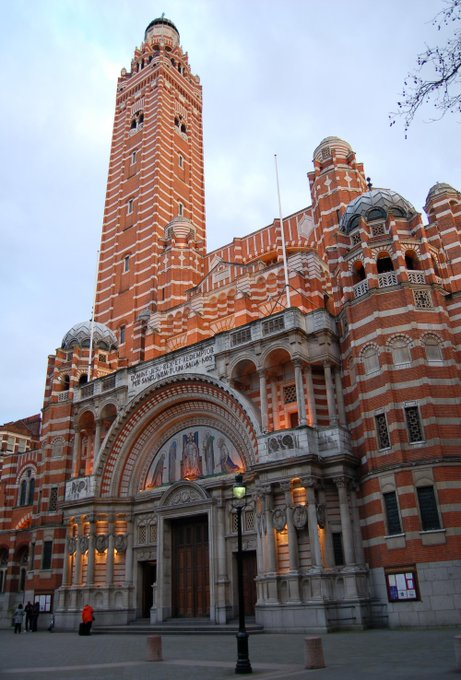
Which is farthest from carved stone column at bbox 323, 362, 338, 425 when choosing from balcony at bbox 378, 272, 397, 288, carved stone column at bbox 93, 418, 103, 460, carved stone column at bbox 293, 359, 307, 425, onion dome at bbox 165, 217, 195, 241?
onion dome at bbox 165, 217, 195, 241

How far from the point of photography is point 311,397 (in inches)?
1001

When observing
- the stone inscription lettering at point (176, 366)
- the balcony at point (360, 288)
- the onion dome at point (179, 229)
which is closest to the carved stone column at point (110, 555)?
the stone inscription lettering at point (176, 366)

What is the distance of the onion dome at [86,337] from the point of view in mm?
38906

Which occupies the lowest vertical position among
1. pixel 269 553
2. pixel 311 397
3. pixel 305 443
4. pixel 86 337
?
pixel 269 553

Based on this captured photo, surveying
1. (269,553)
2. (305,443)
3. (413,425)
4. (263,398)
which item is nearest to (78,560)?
(269,553)

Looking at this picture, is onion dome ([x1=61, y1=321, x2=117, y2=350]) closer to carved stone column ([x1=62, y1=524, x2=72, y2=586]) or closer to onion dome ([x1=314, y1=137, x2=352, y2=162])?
carved stone column ([x1=62, y1=524, x2=72, y2=586])

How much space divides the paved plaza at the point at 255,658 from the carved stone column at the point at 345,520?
9.71 feet

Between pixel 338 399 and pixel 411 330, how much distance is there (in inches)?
177

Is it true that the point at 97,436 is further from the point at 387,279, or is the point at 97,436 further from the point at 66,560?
the point at 387,279

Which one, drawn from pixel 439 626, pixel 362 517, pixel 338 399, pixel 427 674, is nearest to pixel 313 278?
pixel 338 399

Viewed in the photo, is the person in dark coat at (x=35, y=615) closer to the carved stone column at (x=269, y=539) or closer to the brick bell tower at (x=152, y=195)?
the carved stone column at (x=269, y=539)

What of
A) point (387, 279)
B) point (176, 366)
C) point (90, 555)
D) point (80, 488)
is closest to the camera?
point (387, 279)

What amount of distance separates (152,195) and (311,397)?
94.7 ft

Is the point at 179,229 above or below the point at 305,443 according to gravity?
above
